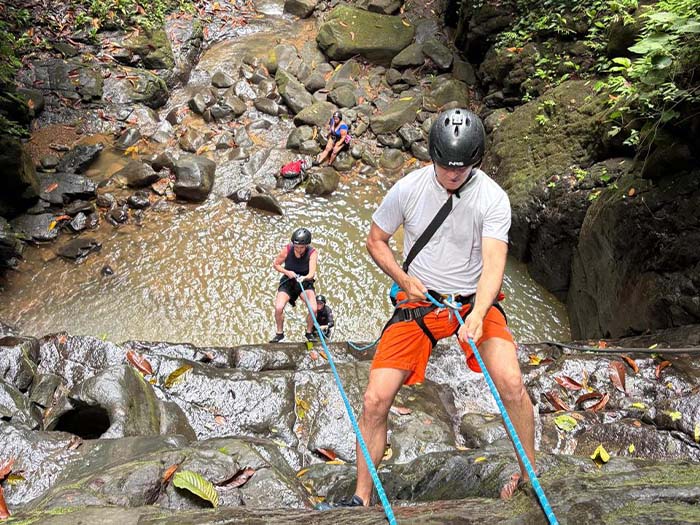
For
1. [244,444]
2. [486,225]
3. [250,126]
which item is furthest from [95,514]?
[250,126]

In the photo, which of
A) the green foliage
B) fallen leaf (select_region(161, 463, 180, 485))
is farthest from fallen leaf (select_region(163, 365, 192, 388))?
the green foliage

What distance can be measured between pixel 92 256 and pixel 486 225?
807 cm

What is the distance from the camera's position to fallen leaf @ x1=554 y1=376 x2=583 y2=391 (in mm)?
5328

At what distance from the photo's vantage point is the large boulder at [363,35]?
13.6m

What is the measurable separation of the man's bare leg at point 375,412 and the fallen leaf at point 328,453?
1.83 metres

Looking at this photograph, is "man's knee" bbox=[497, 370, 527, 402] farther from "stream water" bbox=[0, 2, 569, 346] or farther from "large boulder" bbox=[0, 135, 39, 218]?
"large boulder" bbox=[0, 135, 39, 218]

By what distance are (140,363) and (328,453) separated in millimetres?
2231

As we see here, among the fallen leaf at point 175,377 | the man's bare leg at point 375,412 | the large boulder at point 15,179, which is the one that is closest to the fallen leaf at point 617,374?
the man's bare leg at point 375,412

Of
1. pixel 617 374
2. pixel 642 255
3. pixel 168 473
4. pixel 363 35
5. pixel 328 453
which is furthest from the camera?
pixel 363 35

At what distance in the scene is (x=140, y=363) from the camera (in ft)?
17.7

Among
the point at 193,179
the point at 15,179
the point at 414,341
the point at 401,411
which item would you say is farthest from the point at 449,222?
the point at 15,179

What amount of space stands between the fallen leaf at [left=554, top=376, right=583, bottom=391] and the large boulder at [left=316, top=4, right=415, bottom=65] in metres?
10.7

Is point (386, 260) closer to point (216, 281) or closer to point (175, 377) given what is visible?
point (175, 377)

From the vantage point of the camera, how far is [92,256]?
9000 millimetres
